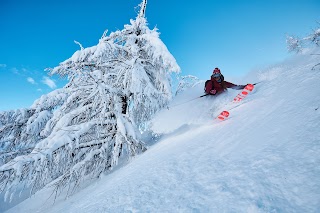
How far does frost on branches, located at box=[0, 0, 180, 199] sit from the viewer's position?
173 inches

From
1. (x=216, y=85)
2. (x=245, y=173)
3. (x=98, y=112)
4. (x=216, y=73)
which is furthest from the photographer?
(x=216, y=73)

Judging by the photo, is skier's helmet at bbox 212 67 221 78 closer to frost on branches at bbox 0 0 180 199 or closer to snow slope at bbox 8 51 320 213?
frost on branches at bbox 0 0 180 199

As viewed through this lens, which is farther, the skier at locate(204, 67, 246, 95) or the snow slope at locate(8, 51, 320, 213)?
the skier at locate(204, 67, 246, 95)

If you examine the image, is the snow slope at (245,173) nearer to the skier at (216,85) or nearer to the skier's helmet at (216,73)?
the skier at (216,85)

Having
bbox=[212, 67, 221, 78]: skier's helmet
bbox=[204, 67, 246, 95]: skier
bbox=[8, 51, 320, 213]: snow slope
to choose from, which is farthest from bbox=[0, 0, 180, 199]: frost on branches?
bbox=[212, 67, 221, 78]: skier's helmet

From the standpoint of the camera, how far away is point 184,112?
819 centimetres

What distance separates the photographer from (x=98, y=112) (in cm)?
606

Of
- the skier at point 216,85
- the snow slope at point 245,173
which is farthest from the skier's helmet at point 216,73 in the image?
the snow slope at point 245,173

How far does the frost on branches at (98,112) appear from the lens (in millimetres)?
4398

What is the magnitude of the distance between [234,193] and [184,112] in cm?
643

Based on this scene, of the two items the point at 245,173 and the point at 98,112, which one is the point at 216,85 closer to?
the point at 98,112

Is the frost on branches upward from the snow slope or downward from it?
upward

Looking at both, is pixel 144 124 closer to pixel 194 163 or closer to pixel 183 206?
pixel 194 163

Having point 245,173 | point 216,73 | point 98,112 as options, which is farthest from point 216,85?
point 245,173
